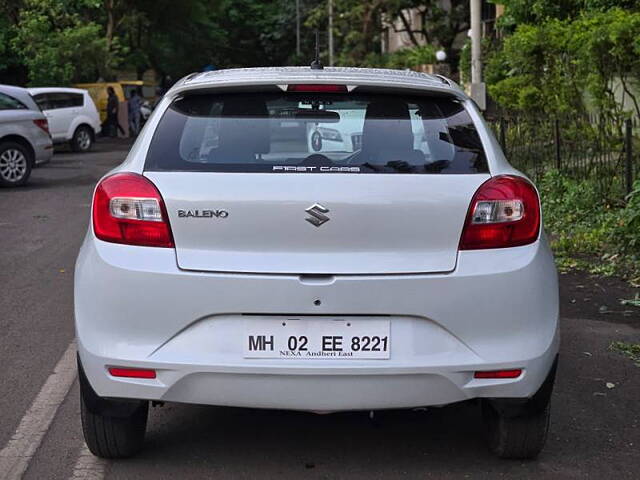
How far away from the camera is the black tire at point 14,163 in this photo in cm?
1895

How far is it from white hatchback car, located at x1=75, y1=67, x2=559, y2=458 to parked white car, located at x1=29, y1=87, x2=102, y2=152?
2551 centimetres

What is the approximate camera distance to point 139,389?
4.52 meters

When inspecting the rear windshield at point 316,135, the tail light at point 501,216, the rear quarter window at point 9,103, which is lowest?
the rear quarter window at point 9,103

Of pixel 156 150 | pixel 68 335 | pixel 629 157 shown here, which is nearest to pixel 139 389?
pixel 156 150

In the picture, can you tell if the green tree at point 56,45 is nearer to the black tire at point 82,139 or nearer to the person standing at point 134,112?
the person standing at point 134,112

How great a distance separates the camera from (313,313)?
4395mm

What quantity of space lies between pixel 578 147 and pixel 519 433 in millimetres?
8975

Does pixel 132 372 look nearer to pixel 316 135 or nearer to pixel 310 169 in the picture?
pixel 310 169

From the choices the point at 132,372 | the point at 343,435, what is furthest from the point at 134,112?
the point at 132,372

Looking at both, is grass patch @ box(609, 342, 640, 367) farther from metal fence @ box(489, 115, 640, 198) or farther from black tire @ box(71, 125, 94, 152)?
black tire @ box(71, 125, 94, 152)

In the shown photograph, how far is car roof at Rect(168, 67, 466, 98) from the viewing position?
482cm

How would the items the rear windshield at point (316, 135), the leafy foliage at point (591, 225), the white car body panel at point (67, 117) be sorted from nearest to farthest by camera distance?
the rear windshield at point (316, 135), the leafy foliage at point (591, 225), the white car body panel at point (67, 117)

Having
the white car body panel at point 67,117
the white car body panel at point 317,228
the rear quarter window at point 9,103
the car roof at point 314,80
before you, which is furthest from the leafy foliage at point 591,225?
the white car body panel at point 67,117

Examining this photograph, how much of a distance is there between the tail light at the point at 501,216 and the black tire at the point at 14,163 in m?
15.4
